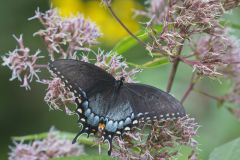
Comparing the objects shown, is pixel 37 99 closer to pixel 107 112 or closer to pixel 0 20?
pixel 0 20

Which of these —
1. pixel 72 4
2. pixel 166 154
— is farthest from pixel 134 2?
pixel 166 154

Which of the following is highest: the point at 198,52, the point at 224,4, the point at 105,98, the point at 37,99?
the point at 224,4

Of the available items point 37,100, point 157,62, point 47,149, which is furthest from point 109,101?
point 37,100

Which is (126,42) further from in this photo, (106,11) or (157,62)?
(106,11)

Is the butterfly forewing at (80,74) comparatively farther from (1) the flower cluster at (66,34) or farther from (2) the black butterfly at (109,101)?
(1) the flower cluster at (66,34)

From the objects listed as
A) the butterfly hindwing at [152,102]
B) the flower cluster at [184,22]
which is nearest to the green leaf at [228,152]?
the butterfly hindwing at [152,102]

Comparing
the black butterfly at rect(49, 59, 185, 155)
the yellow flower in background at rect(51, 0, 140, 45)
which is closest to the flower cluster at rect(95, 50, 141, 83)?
the black butterfly at rect(49, 59, 185, 155)

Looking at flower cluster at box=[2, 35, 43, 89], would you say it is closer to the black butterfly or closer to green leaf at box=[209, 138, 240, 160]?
the black butterfly
